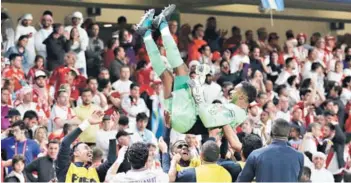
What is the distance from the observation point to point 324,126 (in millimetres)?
18672

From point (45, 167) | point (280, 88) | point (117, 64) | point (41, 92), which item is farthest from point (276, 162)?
point (280, 88)

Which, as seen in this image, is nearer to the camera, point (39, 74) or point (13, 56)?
point (39, 74)

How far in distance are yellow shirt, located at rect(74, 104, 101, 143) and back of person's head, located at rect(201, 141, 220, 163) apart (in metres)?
6.11

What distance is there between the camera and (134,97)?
17.2 metres

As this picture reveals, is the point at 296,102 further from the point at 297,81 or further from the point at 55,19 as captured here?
the point at 55,19

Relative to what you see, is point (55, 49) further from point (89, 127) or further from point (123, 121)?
point (123, 121)

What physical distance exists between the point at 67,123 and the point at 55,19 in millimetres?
6187

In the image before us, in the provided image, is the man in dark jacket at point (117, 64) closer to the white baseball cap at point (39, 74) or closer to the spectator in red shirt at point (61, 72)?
the spectator in red shirt at point (61, 72)

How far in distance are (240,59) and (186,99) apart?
1063cm

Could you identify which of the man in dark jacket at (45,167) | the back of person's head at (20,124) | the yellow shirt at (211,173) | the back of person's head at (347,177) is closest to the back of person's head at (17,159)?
the man in dark jacket at (45,167)

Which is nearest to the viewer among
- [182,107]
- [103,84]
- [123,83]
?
[182,107]

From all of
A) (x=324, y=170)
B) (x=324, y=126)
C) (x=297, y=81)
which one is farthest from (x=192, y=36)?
(x=324, y=170)

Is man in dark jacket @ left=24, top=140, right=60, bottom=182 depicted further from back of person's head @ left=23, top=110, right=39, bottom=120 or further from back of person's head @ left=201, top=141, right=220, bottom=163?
back of person's head @ left=201, top=141, right=220, bottom=163

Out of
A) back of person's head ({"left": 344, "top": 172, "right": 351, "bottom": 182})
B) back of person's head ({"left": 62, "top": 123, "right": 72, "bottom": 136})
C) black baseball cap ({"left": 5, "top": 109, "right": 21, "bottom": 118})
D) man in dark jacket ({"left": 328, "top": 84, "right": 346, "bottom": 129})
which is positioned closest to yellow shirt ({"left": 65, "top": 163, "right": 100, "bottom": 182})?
back of person's head ({"left": 62, "top": 123, "right": 72, "bottom": 136})
